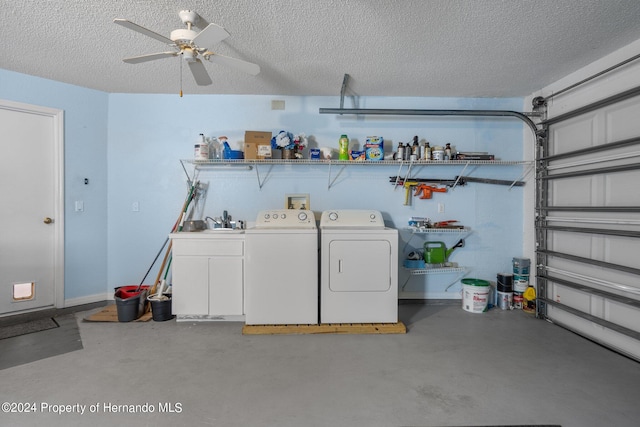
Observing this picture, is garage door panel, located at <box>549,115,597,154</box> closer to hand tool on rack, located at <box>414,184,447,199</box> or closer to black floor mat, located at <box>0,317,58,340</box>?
hand tool on rack, located at <box>414,184,447,199</box>

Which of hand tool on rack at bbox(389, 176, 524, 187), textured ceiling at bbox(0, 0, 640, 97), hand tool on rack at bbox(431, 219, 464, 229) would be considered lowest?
hand tool on rack at bbox(431, 219, 464, 229)

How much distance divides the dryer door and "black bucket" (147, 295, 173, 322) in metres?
1.69

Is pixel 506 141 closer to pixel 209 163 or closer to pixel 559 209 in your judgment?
pixel 559 209

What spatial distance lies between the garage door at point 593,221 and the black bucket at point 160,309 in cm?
389

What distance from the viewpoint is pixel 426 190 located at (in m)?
3.47

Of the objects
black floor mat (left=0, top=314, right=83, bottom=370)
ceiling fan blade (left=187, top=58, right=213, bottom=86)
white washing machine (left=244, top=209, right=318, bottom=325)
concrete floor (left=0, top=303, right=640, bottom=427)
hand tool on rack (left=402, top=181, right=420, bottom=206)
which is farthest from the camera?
hand tool on rack (left=402, top=181, right=420, bottom=206)

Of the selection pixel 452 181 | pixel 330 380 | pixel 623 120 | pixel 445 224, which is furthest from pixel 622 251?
pixel 330 380

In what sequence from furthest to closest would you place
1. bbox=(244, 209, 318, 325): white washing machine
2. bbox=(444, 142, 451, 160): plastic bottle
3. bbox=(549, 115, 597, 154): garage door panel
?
bbox=(444, 142, 451, 160): plastic bottle
bbox=(244, 209, 318, 325): white washing machine
bbox=(549, 115, 597, 154): garage door panel

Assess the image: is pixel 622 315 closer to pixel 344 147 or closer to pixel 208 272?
pixel 344 147

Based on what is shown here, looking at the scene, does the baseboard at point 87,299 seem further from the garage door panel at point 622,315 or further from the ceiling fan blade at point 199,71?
the garage door panel at point 622,315

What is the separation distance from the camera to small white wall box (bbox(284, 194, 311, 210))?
3490 mm

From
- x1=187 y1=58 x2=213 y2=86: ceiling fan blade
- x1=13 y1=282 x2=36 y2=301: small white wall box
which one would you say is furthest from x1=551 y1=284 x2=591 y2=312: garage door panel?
x1=13 y1=282 x2=36 y2=301: small white wall box

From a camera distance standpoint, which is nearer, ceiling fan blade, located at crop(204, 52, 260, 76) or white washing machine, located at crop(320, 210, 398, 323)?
ceiling fan blade, located at crop(204, 52, 260, 76)

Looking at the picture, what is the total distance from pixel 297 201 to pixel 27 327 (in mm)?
2932
